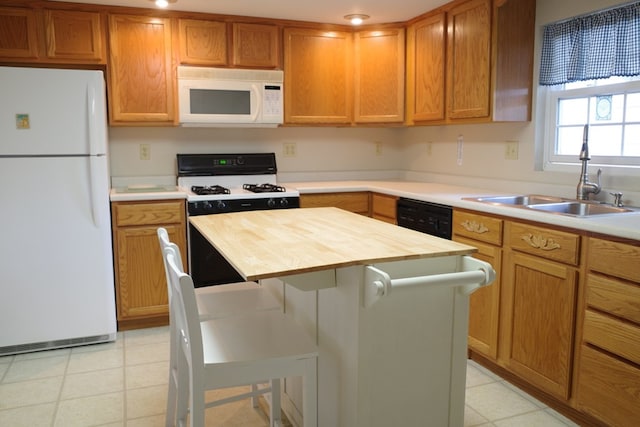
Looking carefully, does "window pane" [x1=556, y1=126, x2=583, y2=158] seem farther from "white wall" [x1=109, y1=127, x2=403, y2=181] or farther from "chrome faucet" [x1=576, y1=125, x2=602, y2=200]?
"white wall" [x1=109, y1=127, x2=403, y2=181]

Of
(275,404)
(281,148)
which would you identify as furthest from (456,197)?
(281,148)

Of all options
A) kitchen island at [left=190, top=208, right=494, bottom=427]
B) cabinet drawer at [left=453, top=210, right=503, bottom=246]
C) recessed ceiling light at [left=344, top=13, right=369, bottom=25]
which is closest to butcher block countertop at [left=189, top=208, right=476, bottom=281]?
kitchen island at [left=190, top=208, right=494, bottom=427]

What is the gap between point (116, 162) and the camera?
387cm

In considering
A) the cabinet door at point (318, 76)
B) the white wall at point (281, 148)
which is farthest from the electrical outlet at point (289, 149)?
the cabinet door at point (318, 76)

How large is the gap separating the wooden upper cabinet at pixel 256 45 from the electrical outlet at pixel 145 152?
89 cm

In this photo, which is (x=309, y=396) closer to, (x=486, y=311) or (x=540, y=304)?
(x=540, y=304)

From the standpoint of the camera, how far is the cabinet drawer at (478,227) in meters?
2.65

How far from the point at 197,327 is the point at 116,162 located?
8.79 ft

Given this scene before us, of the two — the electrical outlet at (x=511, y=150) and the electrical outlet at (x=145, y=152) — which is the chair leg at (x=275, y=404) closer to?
the electrical outlet at (x=511, y=150)

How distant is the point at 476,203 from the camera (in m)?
2.79

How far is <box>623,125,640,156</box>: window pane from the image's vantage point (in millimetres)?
2688

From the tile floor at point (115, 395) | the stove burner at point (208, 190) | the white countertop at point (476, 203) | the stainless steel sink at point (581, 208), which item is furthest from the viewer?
the stove burner at point (208, 190)

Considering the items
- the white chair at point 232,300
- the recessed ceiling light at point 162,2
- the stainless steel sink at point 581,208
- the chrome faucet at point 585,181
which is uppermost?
the recessed ceiling light at point 162,2

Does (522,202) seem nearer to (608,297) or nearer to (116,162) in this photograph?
(608,297)
